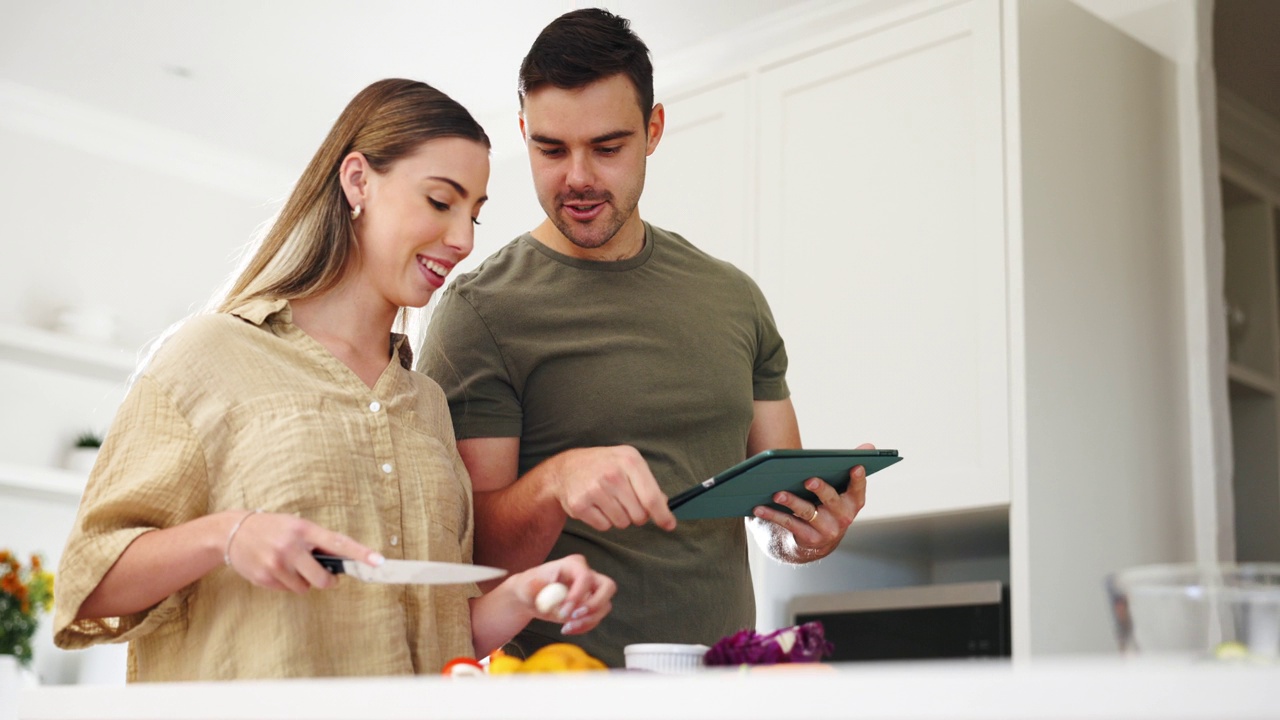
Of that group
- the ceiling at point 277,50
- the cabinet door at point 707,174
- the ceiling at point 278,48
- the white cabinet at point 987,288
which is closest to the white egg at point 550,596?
the white cabinet at point 987,288

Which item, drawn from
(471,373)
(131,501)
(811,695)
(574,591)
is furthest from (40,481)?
(811,695)

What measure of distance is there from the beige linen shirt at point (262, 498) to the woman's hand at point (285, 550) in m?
0.12

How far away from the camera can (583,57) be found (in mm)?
1612

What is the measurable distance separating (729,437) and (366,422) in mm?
546

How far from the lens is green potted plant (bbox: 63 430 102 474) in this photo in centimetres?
398

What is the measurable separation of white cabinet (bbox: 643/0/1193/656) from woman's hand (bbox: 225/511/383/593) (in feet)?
5.10

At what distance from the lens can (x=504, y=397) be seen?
1547mm

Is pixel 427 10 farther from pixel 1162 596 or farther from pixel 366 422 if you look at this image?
pixel 1162 596

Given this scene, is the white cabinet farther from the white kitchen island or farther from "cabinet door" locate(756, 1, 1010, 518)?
the white kitchen island

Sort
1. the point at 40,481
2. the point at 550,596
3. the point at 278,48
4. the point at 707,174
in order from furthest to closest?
the point at 40,481 < the point at 278,48 < the point at 707,174 < the point at 550,596

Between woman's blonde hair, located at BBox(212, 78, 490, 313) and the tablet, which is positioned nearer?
the tablet

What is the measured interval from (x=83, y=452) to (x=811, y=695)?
12.6 feet

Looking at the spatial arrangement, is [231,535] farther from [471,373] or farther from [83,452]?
[83,452]

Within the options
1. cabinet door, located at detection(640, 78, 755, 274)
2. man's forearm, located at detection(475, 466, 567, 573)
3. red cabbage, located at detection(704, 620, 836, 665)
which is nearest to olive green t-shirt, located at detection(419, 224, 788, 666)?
man's forearm, located at detection(475, 466, 567, 573)
